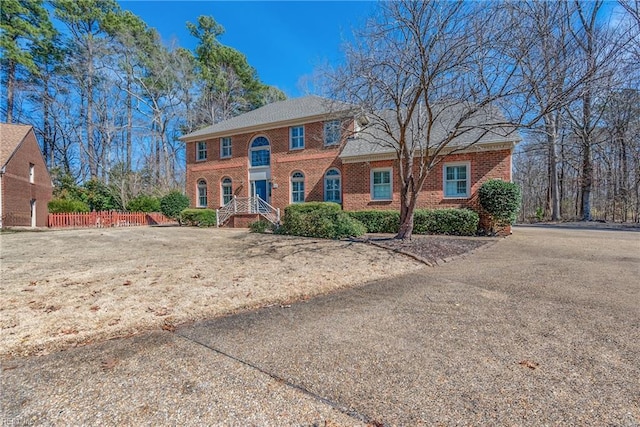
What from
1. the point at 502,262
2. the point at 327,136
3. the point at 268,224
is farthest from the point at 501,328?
the point at 327,136

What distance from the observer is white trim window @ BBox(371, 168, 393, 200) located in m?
15.3

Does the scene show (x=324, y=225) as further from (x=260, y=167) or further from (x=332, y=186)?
(x=260, y=167)

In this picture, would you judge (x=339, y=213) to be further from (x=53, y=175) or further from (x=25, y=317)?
(x=53, y=175)

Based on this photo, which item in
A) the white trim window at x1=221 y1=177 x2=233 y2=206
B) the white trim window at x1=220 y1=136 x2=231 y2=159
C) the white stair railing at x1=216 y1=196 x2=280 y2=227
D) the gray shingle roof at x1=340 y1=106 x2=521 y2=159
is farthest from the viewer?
the white trim window at x1=220 y1=136 x2=231 y2=159

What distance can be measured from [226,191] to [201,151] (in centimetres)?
372

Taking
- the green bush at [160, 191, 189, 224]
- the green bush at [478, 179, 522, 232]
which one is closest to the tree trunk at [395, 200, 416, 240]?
the green bush at [478, 179, 522, 232]

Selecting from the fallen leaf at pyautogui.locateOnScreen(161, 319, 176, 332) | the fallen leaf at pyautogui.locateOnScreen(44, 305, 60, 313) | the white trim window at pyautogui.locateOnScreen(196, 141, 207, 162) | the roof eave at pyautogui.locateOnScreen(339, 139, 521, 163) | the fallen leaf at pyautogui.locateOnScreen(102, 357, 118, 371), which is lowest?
the fallen leaf at pyautogui.locateOnScreen(161, 319, 176, 332)

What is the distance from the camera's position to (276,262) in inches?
286

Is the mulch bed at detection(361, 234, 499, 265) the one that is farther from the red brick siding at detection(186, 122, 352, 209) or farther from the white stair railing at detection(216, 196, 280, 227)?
the white stair railing at detection(216, 196, 280, 227)

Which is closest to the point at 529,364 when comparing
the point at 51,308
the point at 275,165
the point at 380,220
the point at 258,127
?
the point at 51,308

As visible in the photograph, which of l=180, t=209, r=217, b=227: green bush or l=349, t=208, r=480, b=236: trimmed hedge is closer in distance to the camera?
l=349, t=208, r=480, b=236: trimmed hedge

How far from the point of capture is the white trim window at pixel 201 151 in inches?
859

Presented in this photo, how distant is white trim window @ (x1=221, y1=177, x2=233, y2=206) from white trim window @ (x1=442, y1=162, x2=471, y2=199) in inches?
518

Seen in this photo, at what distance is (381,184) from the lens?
1555 centimetres
